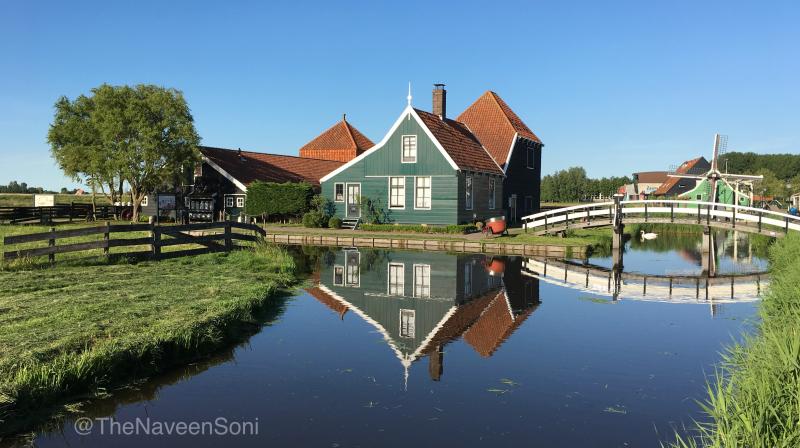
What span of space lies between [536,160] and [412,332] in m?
37.1

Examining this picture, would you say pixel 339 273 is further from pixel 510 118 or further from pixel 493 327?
pixel 510 118

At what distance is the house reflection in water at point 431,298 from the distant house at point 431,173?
10474mm

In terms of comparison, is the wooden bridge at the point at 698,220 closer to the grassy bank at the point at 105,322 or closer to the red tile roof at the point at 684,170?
the grassy bank at the point at 105,322

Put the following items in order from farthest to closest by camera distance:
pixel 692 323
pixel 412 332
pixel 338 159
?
1. pixel 338 159
2. pixel 692 323
3. pixel 412 332

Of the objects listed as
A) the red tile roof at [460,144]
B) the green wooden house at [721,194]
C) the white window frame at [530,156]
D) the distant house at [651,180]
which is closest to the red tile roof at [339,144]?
the white window frame at [530,156]

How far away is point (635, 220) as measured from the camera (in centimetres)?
2852

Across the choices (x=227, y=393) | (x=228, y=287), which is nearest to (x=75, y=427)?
(x=227, y=393)

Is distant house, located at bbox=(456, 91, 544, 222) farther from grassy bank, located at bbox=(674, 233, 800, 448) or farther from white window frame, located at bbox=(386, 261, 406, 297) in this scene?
grassy bank, located at bbox=(674, 233, 800, 448)

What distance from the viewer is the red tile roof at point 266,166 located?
44766mm

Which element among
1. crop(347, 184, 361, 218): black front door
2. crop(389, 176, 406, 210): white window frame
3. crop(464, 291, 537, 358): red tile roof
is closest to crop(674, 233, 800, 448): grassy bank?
crop(464, 291, 537, 358): red tile roof

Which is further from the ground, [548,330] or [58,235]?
[58,235]

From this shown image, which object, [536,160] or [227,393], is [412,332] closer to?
[227,393]

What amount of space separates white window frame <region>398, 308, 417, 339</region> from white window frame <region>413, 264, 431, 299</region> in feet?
6.14

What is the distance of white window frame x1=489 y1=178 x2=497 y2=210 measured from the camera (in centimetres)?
3697
